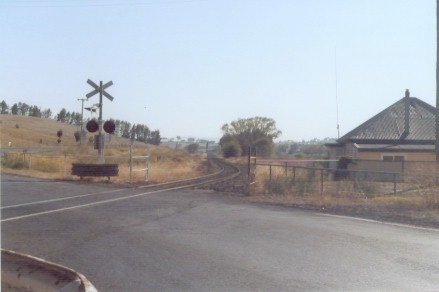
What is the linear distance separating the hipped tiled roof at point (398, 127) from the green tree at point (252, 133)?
52748 millimetres

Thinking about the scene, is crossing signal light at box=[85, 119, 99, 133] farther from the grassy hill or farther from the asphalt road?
the asphalt road

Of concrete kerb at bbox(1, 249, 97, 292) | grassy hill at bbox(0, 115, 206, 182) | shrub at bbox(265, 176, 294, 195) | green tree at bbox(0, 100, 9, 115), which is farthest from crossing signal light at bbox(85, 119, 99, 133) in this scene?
green tree at bbox(0, 100, 9, 115)

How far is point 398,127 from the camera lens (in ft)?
144

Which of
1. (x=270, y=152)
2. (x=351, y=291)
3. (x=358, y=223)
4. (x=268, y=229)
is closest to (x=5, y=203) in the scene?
(x=268, y=229)

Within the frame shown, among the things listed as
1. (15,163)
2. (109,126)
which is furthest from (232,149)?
(109,126)

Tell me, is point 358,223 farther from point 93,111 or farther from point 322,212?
point 93,111

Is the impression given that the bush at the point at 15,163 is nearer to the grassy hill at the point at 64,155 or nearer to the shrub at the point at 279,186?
the grassy hill at the point at 64,155

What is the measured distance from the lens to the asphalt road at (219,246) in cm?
816

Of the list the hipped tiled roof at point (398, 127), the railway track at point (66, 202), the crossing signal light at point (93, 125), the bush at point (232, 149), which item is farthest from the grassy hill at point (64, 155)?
the hipped tiled roof at point (398, 127)

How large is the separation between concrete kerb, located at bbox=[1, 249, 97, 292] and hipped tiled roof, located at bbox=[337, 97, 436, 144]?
36.2m

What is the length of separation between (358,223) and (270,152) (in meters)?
85.9

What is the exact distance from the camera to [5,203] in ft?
56.7

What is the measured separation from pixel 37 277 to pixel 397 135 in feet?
125

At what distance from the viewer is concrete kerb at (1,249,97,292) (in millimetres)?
7414
